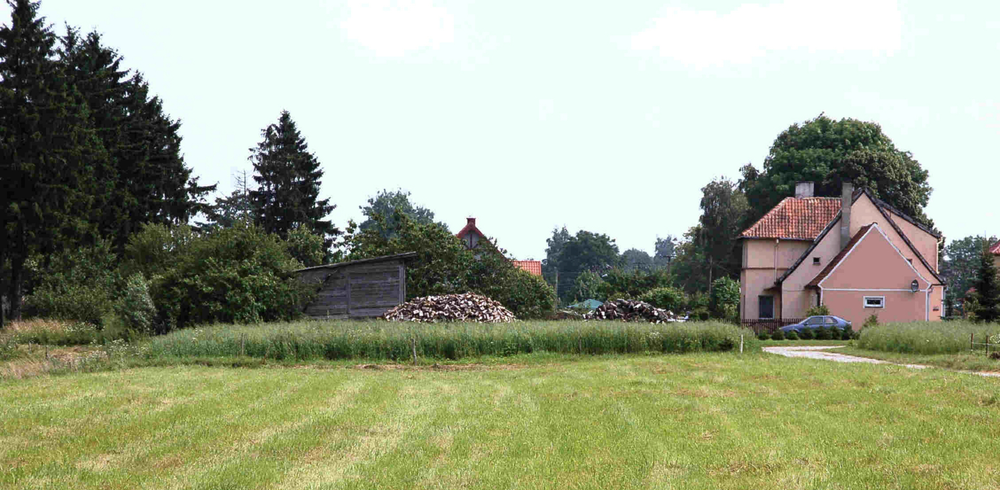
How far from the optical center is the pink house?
1810 inches

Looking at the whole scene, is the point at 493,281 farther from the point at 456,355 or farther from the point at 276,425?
the point at 276,425

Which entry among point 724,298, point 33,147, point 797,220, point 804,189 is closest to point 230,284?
point 33,147

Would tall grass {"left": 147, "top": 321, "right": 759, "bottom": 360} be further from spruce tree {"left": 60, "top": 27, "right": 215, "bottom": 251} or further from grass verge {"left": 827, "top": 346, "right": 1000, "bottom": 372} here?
spruce tree {"left": 60, "top": 27, "right": 215, "bottom": 251}

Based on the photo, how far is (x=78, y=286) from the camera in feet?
132

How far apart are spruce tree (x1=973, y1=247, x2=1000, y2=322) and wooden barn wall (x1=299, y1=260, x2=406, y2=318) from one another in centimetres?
2414

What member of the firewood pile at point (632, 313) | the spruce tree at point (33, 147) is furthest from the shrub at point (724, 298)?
the spruce tree at point (33, 147)

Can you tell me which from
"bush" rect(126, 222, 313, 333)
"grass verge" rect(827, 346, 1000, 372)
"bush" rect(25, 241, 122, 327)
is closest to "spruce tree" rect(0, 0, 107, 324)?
"bush" rect(25, 241, 122, 327)

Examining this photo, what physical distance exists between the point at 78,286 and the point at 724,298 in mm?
39482

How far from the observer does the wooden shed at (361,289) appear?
3547 centimetres

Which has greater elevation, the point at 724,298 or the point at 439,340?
the point at 724,298

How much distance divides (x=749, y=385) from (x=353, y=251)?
3071 cm

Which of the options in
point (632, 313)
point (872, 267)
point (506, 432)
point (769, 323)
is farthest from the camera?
point (769, 323)

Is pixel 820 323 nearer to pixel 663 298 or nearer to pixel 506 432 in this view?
pixel 663 298

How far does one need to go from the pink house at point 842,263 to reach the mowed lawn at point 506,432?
1142 inches
